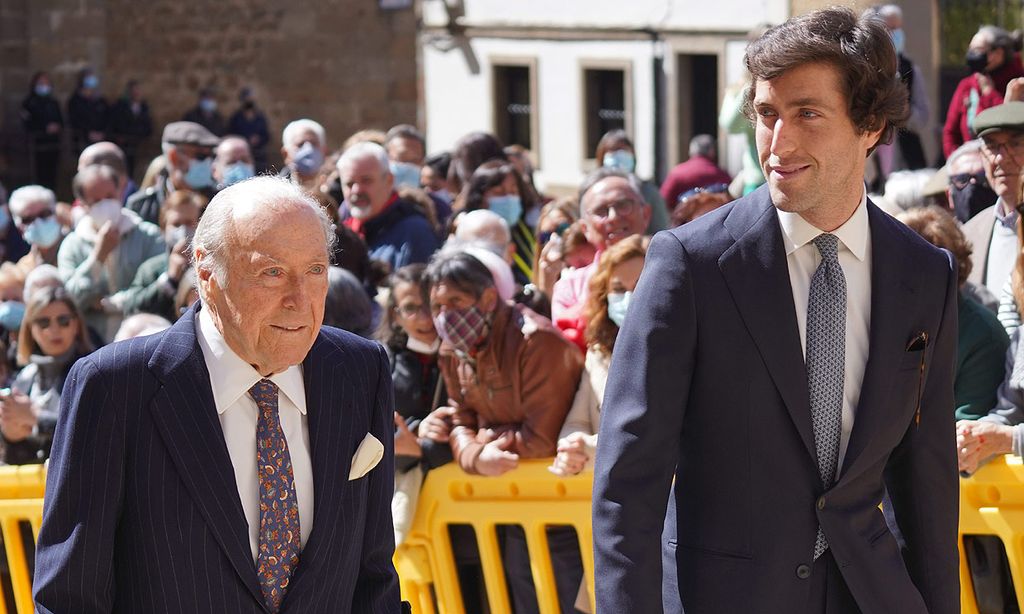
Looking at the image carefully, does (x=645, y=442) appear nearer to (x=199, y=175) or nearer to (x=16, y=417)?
(x=16, y=417)

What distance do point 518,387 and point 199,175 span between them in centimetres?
611

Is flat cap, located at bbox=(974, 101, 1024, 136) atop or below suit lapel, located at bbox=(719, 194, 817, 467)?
atop

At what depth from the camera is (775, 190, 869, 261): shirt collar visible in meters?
3.22

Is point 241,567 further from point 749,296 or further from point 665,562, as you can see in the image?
point 749,296

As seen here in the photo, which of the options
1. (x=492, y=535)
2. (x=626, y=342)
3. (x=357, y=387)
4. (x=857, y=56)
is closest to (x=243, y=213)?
(x=357, y=387)

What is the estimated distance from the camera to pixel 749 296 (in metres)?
3.16

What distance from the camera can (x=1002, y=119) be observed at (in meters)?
6.29

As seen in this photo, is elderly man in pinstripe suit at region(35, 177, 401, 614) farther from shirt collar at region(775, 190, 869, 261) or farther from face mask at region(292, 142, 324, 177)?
face mask at region(292, 142, 324, 177)

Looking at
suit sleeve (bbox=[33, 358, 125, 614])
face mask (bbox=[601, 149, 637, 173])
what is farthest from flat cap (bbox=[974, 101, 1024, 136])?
face mask (bbox=[601, 149, 637, 173])

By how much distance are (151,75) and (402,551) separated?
907 inches

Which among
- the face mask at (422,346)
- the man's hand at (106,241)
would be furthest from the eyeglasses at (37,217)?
the face mask at (422,346)

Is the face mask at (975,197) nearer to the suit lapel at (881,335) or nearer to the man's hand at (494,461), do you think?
the man's hand at (494,461)

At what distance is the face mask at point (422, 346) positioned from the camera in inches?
238

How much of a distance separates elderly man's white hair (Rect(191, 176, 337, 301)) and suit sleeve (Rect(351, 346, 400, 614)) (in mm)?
416
